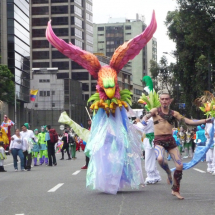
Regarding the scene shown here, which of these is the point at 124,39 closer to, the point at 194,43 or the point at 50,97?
the point at 50,97

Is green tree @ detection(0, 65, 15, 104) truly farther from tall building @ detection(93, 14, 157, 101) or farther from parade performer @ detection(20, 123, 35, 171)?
tall building @ detection(93, 14, 157, 101)

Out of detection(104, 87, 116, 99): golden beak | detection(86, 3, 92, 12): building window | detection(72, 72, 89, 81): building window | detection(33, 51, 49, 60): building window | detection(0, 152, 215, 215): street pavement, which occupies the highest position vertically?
detection(86, 3, 92, 12): building window

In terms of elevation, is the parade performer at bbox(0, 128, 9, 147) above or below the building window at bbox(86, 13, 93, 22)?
below

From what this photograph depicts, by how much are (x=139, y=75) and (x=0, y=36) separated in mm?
93200

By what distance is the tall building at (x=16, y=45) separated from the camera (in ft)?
244

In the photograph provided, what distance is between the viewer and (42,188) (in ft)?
45.6

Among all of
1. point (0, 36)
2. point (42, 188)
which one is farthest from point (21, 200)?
point (0, 36)

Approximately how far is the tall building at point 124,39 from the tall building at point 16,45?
81320mm

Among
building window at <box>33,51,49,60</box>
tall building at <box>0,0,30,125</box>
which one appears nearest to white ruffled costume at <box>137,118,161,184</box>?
tall building at <box>0,0,30,125</box>

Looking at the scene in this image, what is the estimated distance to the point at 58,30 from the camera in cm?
12631

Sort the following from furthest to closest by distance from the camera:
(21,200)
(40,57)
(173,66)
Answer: (40,57) < (173,66) < (21,200)

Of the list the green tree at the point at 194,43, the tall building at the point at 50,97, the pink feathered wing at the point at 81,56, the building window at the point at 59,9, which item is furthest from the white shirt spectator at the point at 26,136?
the building window at the point at 59,9

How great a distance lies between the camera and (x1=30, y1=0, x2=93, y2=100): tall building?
12488 cm

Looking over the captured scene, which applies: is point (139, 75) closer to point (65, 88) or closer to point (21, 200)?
point (65, 88)
